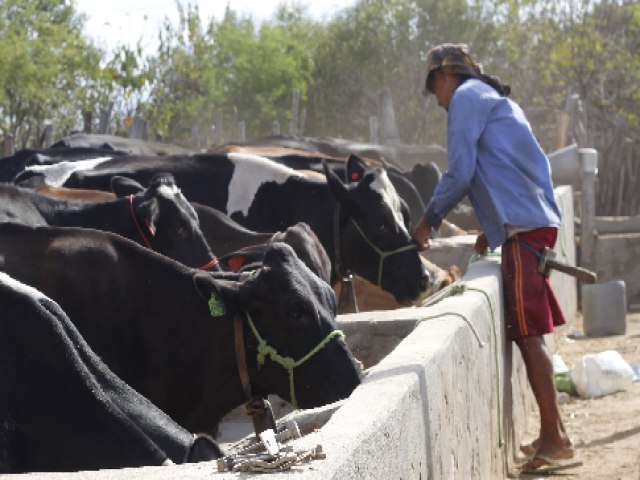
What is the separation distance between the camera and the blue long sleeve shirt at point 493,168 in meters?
7.02

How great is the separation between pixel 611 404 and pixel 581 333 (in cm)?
392

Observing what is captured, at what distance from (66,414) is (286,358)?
6.24 feet

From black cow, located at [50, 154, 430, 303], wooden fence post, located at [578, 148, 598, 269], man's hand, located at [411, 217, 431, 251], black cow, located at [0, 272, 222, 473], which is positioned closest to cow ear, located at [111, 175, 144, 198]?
black cow, located at [50, 154, 430, 303]

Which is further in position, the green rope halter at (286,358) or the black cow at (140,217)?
the black cow at (140,217)

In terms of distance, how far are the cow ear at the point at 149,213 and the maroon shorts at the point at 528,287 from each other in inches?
76.6

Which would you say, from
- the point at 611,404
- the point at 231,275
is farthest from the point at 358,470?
the point at 611,404

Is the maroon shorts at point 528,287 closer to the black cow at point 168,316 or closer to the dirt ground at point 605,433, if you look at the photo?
the dirt ground at point 605,433

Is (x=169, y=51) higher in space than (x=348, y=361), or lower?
higher

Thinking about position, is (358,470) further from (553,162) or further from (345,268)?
(553,162)

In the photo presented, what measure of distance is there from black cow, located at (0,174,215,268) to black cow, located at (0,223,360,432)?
133 centimetres

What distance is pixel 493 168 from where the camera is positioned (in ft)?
23.3

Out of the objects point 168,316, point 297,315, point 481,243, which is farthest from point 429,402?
point 481,243

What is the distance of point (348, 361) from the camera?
533 centimetres

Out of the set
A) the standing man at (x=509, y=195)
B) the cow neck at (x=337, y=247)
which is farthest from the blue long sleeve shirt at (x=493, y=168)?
the cow neck at (x=337, y=247)
